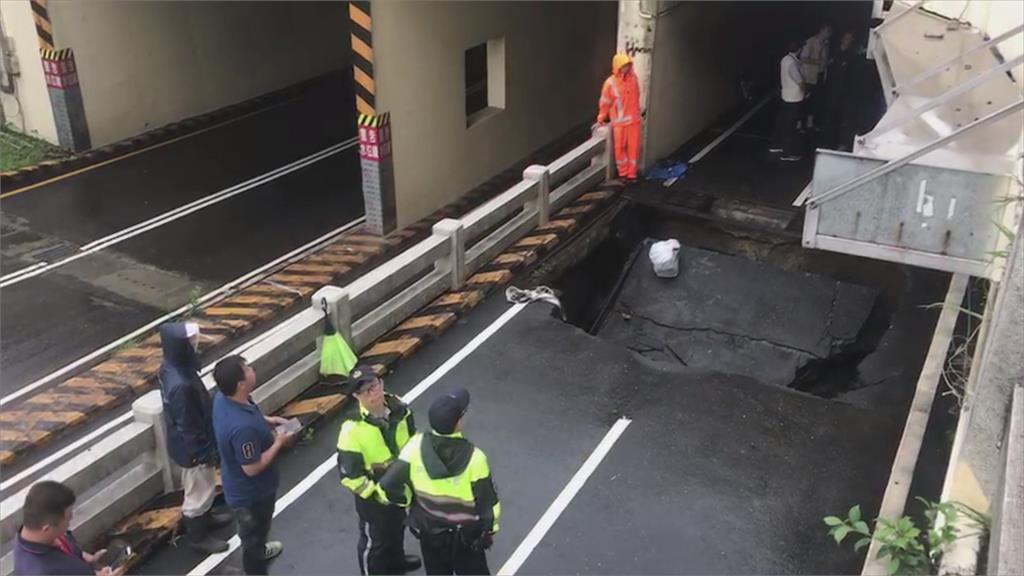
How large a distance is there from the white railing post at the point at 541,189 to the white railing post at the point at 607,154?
1553mm

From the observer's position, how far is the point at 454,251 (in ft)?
31.0

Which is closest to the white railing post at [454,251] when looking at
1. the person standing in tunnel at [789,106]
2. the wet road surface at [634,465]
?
the wet road surface at [634,465]

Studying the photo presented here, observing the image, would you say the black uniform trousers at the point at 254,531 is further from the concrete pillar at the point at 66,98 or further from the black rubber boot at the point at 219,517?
the concrete pillar at the point at 66,98

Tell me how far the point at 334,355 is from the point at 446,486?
10.6ft

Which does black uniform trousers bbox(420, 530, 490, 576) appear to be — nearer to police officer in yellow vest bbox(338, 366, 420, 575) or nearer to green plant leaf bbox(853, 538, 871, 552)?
police officer in yellow vest bbox(338, 366, 420, 575)

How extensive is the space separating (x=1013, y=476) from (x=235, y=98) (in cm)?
1725

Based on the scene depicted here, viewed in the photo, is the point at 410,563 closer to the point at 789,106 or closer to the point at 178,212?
the point at 178,212

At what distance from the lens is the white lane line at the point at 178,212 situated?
1224 cm

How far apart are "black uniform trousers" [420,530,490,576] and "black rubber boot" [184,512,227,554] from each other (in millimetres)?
1712

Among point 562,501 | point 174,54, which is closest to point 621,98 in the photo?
point 562,501

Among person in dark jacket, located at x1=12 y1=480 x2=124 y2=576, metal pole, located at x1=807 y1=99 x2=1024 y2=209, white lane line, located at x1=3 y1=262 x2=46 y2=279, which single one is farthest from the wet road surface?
white lane line, located at x1=3 y1=262 x2=46 y2=279

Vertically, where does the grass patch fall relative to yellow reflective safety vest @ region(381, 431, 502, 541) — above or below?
below

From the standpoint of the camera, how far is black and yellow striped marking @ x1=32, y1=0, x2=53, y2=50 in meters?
15.1

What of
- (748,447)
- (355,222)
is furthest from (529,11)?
(748,447)
